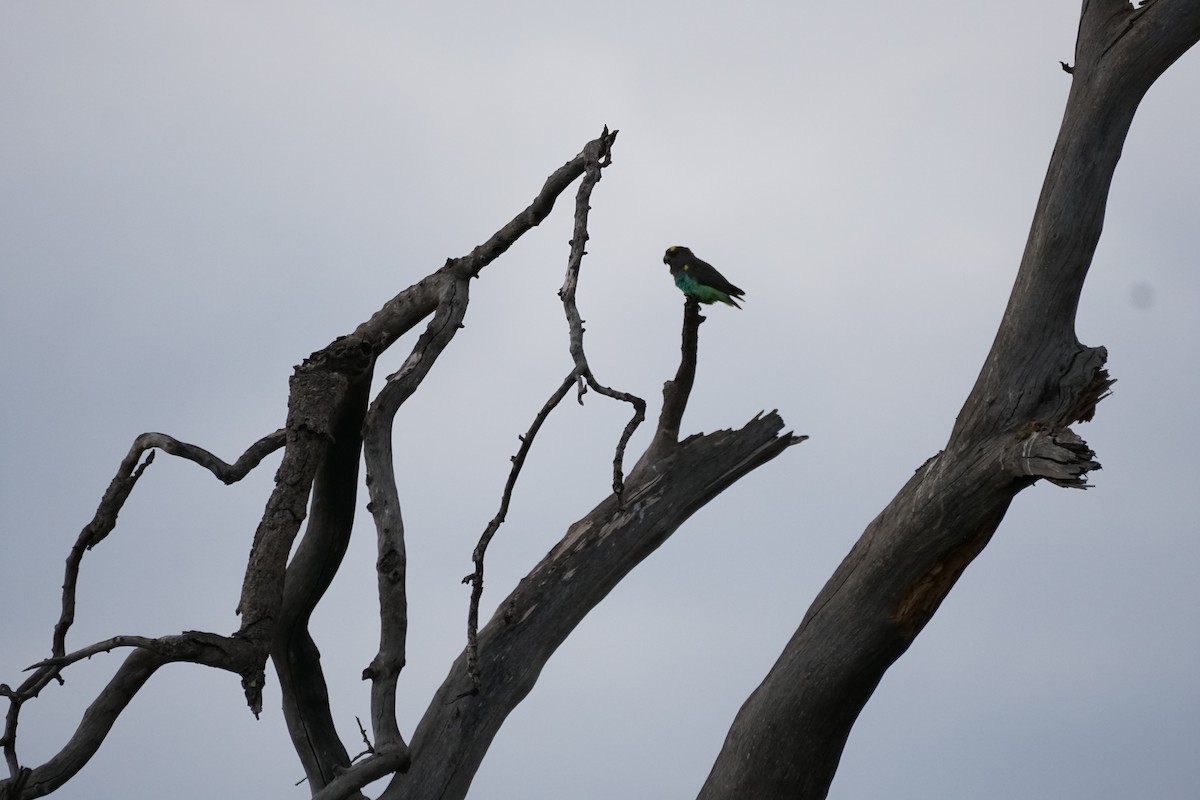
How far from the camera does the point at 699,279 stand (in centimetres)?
543

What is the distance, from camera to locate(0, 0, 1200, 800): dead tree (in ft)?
13.4

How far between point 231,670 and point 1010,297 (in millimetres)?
3064

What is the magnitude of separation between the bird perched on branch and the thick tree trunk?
1.31 meters

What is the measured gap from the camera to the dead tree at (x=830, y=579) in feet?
13.4

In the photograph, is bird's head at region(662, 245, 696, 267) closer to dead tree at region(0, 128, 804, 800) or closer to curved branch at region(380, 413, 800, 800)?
dead tree at region(0, 128, 804, 800)

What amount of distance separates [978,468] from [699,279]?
1.68 m

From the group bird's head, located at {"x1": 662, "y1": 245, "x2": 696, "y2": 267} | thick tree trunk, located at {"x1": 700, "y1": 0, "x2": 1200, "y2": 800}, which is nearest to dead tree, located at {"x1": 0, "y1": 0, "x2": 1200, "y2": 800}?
thick tree trunk, located at {"x1": 700, "y1": 0, "x2": 1200, "y2": 800}

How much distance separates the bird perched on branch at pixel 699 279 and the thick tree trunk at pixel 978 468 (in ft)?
4.31

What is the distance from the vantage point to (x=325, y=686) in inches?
204

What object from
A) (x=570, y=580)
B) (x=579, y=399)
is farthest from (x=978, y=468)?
(x=570, y=580)

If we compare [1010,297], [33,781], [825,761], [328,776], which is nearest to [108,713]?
[33,781]

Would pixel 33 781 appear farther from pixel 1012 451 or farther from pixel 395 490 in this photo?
pixel 1012 451

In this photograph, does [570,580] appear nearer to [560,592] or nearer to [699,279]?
[560,592]

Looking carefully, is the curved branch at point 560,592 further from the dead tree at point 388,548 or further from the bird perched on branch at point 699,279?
the bird perched on branch at point 699,279
